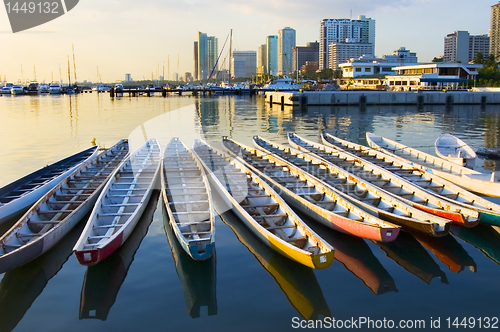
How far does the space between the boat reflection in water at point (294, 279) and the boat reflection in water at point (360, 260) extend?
1280mm

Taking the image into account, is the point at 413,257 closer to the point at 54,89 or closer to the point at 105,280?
the point at 105,280

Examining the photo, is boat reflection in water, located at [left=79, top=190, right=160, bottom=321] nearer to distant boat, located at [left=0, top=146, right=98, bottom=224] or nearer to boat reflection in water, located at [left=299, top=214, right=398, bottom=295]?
distant boat, located at [left=0, top=146, right=98, bottom=224]

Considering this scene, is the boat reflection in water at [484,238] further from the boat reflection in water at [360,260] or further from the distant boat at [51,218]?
the distant boat at [51,218]

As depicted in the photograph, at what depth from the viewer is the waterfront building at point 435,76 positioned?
315 ft

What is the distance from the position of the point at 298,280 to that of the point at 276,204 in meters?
3.52

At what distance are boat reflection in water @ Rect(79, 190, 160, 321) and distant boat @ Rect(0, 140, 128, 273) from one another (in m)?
1.50

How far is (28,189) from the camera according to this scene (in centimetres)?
1641

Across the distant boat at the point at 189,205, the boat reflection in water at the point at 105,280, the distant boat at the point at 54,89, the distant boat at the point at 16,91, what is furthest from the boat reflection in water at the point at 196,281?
the distant boat at the point at 54,89

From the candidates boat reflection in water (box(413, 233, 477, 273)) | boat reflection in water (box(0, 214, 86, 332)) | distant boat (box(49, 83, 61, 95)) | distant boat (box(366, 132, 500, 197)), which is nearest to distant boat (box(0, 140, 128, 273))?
boat reflection in water (box(0, 214, 86, 332))

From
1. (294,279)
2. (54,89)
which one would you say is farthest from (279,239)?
(54,89)

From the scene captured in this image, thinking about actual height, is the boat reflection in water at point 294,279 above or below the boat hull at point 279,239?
below

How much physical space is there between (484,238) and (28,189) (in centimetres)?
1620

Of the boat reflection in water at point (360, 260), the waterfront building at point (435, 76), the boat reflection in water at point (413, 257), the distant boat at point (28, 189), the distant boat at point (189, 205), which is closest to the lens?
the boat reflection in water at point (360, 260)

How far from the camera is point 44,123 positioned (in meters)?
47.9
